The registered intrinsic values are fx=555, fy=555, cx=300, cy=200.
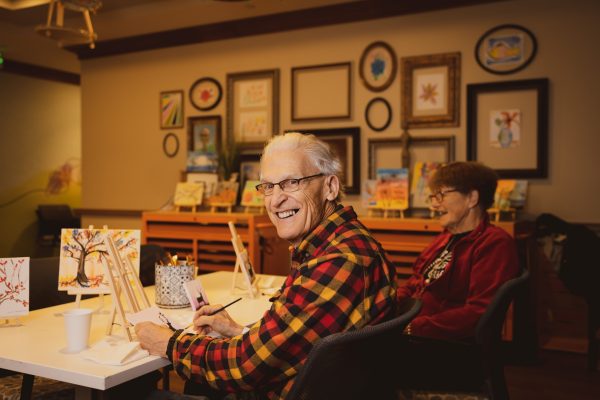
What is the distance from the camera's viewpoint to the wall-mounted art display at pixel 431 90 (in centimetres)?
440

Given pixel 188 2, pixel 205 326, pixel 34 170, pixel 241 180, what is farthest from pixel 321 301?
pixel 34 170

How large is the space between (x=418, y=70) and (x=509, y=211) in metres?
1.38

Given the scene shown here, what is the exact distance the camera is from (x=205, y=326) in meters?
1.77

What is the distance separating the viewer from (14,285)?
6.20ft

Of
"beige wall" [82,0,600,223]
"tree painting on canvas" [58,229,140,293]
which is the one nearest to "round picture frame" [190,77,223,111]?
"beige wall" [82,0,600,223]

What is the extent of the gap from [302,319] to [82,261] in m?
1.10

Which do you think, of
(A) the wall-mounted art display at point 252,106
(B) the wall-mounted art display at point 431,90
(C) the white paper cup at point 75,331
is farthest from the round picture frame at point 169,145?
(C) the white paper cup at point 75,331

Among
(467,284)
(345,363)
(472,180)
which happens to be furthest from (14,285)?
(472,180)

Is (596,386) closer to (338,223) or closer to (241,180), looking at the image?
(338,223)

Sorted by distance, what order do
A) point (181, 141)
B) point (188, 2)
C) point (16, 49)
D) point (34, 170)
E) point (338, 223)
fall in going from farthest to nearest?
point (34, 170) → point (16, 49) → point (181, 141) → point (188, 2) → point (338, 223)

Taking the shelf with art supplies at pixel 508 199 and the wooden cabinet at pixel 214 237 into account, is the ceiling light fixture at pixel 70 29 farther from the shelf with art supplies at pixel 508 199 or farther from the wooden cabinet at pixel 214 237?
the shelf with art supplies at pixel 508 199

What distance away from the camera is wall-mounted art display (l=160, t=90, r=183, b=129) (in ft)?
18.6

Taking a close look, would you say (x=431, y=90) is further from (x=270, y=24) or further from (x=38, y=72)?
(x=38, y=72)

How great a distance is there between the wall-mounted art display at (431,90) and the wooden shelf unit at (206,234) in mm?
1525
